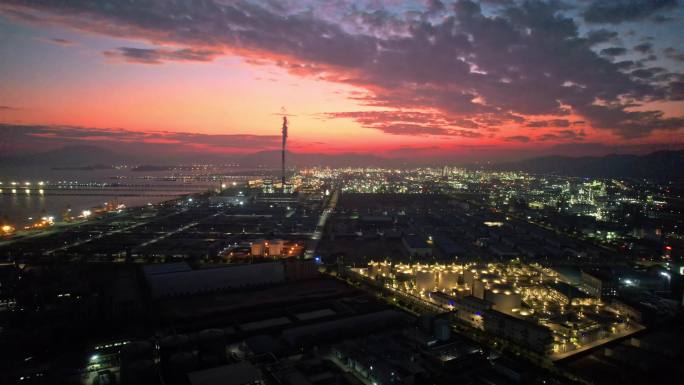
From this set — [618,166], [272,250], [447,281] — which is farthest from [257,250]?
[618,166]

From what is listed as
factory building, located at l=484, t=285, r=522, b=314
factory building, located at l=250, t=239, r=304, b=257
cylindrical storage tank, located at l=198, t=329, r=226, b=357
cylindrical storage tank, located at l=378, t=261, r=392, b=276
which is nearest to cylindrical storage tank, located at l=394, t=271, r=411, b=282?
cylindrical storage tank, located at l=378, t=261, r=392, b=276

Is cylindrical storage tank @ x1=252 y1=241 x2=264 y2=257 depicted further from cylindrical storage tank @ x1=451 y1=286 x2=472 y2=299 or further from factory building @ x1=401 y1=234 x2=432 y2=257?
cylindrical storage tank @ x1=451 y1=286 x2=472 y2=299

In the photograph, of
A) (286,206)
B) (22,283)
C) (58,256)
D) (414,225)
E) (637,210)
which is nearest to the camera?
(22,283)

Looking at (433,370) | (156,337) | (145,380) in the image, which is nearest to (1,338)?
(156,337)

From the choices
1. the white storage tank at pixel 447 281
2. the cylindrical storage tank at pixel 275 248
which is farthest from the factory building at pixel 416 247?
the cylindrical storage tank at pixel 275 248

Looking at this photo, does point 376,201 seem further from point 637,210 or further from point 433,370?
point 433,370

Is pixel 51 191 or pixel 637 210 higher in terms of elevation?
pixel 637 210
